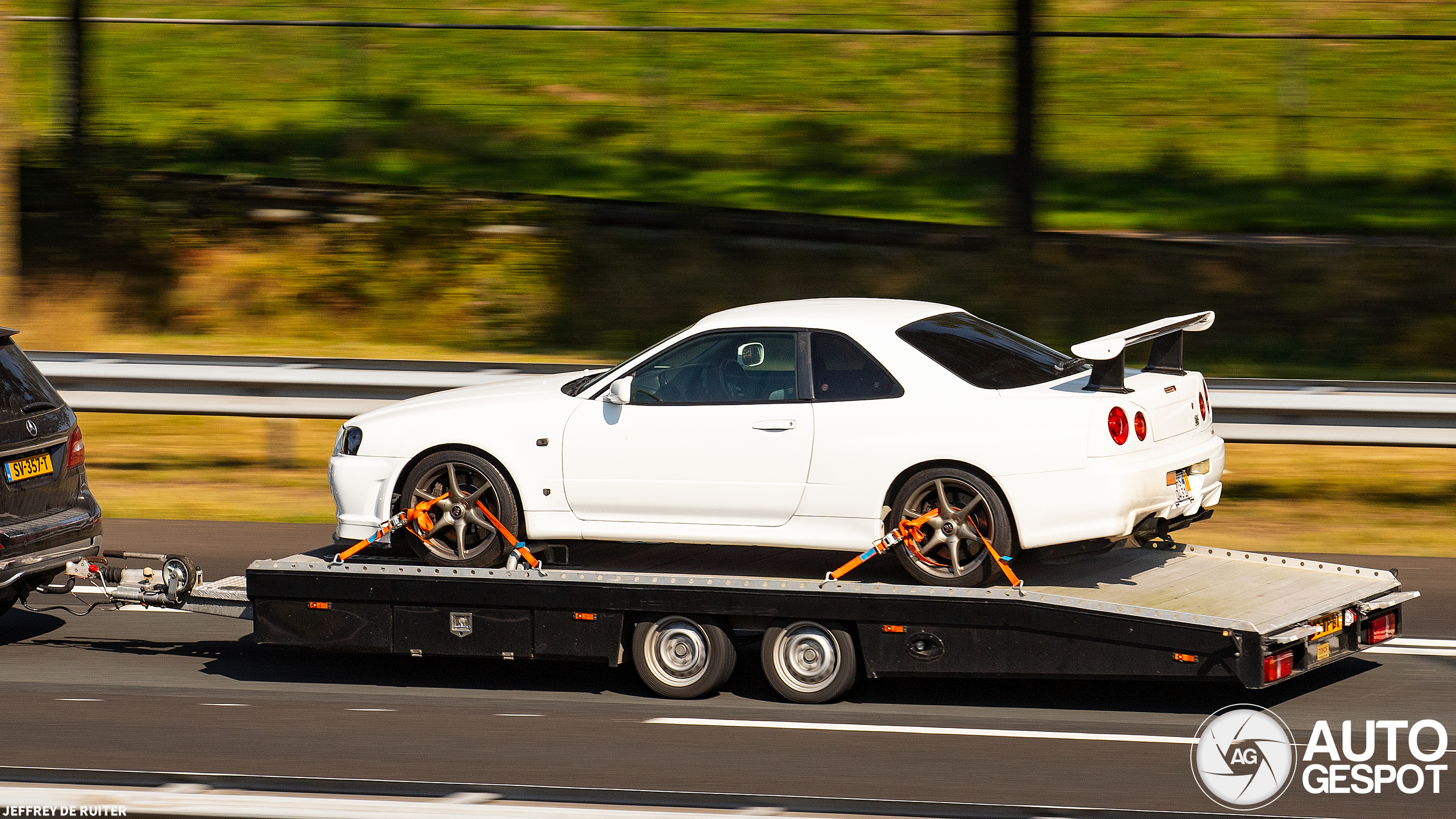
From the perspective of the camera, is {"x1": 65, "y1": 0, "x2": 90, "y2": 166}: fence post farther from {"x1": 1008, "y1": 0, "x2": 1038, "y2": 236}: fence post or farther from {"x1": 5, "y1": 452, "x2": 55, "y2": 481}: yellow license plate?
{"x1": 5, "y1": 452, "x2": 55, "y2": 481}: yellow license plate

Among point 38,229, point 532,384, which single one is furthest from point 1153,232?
point 38,229

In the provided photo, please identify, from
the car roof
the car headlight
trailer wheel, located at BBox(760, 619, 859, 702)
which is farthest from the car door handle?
the car headlight


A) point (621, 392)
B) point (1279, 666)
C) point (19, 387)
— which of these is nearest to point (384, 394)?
point (19, 387)

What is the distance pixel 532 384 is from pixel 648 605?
5.08 ft

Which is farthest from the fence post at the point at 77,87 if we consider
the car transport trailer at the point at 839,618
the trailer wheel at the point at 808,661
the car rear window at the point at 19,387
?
the trailer wheel at the point at 808,661

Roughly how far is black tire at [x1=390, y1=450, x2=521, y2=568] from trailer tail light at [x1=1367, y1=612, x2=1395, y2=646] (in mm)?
4078

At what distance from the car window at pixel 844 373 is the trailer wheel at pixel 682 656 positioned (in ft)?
4.01

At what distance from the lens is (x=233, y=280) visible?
20062 mm

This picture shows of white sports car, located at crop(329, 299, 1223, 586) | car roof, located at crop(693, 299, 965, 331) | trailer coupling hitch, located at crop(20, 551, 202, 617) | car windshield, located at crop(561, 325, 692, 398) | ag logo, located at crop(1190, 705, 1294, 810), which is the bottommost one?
ag logo, located at crop(1190, 705, 1294, 810)

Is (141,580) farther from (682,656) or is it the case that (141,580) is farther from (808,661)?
(808,661)

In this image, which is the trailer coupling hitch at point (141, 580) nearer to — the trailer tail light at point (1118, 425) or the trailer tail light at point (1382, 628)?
the trailer tail light at point (1118, 425)

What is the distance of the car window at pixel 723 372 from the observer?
7.92 m

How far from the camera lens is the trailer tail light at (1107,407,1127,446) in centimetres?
735

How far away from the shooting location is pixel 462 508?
26.8ft
